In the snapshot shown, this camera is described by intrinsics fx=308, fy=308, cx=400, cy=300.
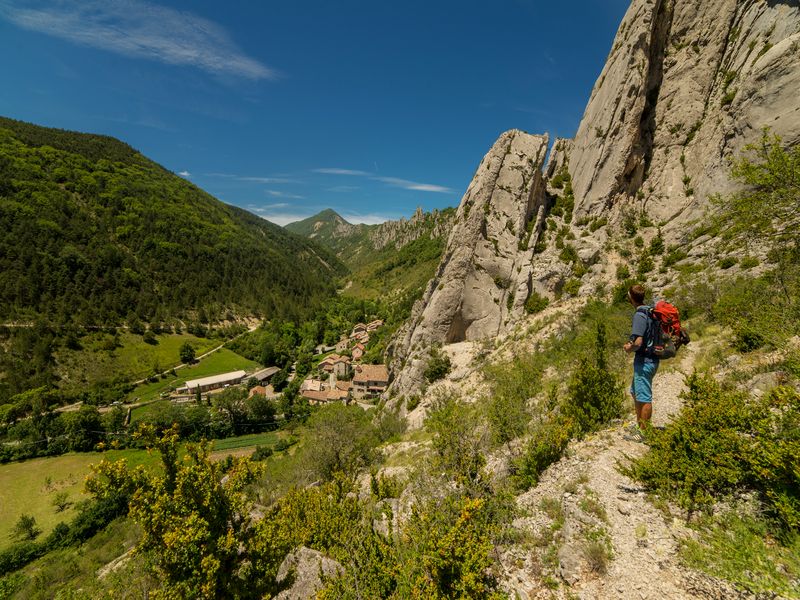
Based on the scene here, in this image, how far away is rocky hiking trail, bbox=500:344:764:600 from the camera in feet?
14.6

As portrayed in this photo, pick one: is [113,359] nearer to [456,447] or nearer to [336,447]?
[336,447]

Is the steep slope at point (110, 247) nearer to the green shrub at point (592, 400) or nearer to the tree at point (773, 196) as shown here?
the green shrub at point (592, 400)

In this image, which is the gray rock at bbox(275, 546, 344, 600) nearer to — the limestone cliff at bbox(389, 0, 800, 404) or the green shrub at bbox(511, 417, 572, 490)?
the green shrub at bbox(511, 417, 572, 490)

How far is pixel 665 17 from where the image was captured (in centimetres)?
2380

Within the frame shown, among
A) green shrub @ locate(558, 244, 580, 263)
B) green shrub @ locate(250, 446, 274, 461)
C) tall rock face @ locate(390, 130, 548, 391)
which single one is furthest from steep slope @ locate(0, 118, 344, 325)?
green shrub @ locate(558, 244, 580, 263)

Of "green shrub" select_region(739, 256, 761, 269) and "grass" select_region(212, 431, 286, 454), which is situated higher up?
"green shrub" select_region(739, 256, 761, 269)

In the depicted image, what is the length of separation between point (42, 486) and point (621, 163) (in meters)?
74.2

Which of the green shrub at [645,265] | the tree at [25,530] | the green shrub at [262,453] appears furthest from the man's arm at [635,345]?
the tree at [25,530]

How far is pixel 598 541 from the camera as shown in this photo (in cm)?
534

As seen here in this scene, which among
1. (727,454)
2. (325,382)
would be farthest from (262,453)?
(727,454)

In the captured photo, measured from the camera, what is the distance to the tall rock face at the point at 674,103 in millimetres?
19062

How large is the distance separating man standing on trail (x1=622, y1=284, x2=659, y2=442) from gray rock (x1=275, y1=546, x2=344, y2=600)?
25.5 feet

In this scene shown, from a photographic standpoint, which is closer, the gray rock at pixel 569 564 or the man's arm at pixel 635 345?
the gray rock at pixel 569 564

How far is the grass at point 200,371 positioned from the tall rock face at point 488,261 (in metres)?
66.5
